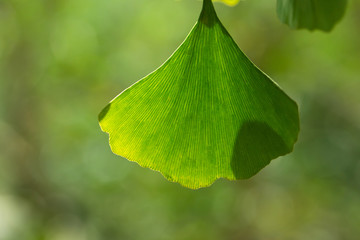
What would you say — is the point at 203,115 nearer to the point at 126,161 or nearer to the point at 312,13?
the point at 312,13

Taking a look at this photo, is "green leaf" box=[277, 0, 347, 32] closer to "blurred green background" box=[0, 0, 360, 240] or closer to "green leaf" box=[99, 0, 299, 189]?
"green leaf" box=[99, 0, 299, 189]

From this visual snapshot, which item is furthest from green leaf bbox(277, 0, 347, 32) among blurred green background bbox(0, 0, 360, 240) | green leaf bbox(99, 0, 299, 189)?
blurred green background bbox(0, 0, 360, 240)

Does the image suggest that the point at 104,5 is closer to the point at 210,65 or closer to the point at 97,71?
the point at 97,71

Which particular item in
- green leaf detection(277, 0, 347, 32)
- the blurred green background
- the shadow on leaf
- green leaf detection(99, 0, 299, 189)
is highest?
green leaf detection(277, 0, 347, 32)

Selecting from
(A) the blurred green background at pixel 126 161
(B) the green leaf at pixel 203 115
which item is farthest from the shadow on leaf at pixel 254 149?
(A) the blurred green background at pixel 126 161

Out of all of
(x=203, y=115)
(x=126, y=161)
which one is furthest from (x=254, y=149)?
(x=126, y=161)

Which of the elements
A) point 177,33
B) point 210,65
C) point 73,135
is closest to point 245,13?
point 177,33
